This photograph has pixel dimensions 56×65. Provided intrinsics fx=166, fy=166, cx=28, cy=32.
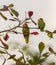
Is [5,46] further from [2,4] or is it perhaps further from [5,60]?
[2,4]

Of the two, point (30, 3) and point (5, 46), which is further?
point (30, 3)

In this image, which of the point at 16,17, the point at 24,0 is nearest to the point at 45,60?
the point at 16,17

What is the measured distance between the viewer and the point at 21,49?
1.24 m

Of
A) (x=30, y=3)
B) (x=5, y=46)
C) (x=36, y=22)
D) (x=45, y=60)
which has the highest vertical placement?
(x=30, y=3)

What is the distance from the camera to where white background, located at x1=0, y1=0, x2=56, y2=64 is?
1.28m

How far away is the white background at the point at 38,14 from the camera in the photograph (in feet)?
4.18

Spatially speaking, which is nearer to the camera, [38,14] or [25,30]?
[25,30]

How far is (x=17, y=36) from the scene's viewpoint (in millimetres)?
1269

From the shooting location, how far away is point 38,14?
52.5 inches

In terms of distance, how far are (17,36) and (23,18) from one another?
15cm

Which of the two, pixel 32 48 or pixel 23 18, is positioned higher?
pixel 23 18

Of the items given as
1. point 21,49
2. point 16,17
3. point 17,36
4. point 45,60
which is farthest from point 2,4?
point 45,60

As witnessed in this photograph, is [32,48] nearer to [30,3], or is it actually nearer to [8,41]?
[8,41]

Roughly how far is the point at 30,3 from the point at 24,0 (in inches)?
2.1
